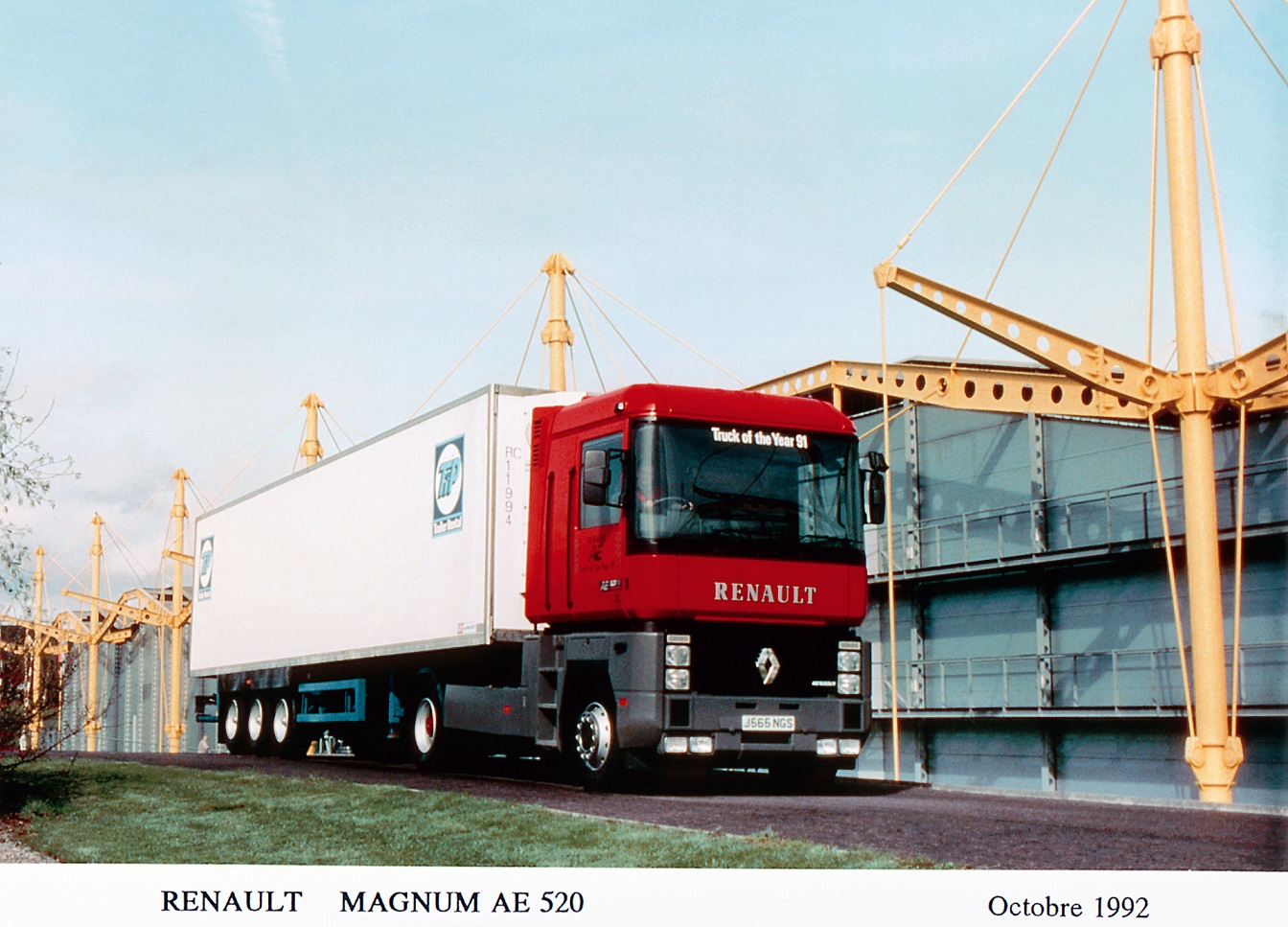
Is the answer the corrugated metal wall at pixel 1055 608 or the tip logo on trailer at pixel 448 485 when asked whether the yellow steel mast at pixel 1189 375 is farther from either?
the tip logo on trailer at pixel 448 485

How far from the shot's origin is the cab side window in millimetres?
14094

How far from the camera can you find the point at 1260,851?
11.0 metres

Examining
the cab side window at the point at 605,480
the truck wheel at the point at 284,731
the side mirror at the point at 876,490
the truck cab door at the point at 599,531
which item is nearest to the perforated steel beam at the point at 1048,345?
the side mirror at the point at 876,490

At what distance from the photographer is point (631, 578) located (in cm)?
1415

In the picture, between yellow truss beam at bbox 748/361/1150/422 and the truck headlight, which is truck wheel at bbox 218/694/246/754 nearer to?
yellow truss beam at bbox 748/361/1150/422

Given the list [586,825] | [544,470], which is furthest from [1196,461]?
[586,825]

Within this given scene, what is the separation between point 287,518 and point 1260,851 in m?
15.8

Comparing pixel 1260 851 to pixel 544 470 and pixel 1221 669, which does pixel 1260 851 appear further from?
pixel 1221 669

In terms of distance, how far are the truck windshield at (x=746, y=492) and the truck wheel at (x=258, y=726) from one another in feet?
42.1

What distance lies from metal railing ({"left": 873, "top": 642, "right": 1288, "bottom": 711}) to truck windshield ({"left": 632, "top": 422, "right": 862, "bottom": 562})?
14401 millimetres

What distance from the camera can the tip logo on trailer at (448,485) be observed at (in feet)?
56.9

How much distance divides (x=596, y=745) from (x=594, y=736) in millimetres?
95

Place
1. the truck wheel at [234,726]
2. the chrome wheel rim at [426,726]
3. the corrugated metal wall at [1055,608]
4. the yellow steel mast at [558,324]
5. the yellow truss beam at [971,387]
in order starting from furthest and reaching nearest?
the yellow steel mast at [558,324] < the corrugated metal wall at [1055,608] < the truck wheel at [234,726] < the yellow truss beam at [971,387] < the chrome wheel rim at [426,726]

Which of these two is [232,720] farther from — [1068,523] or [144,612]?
[1068,523]
